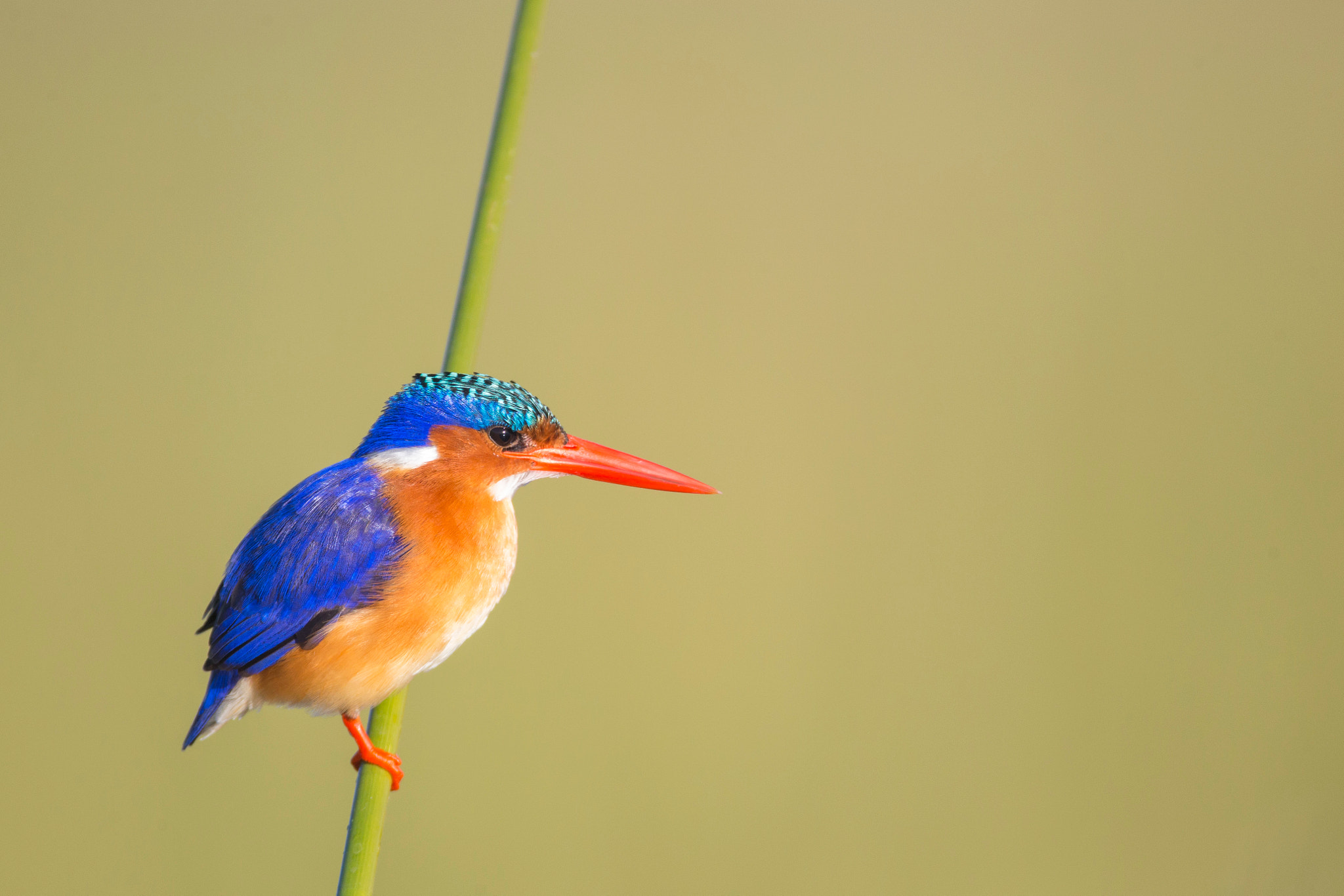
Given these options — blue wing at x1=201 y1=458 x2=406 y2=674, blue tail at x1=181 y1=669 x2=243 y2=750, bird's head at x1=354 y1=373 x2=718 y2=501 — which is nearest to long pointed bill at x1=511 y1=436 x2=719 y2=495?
bird's head at x1=354 y1=373 x2=718 y2=501

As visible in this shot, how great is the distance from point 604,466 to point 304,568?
232mm

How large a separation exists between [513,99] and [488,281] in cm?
10

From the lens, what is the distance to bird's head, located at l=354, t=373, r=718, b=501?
62 centimetres

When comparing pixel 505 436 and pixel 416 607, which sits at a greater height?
pixel 505 436

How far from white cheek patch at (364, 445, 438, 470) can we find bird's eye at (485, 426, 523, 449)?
2.1 inches

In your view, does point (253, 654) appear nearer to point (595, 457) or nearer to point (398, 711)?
point (398, 711)

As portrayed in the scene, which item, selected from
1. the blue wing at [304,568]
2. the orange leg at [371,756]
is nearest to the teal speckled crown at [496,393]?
the blue wing at [304,568]

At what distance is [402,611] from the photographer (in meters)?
0.63

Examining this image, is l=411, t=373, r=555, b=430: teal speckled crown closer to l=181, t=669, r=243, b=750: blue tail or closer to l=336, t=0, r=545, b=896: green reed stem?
l=336, t=0, r=545, b=896: green reed stem

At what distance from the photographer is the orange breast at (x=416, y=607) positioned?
62cm

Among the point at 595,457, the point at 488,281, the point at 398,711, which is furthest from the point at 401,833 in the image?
the point at 488,281

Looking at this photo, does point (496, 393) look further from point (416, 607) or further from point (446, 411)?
point (416, 607)

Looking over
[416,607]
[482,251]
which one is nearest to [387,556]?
[416,607]

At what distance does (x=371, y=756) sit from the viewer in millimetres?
507
